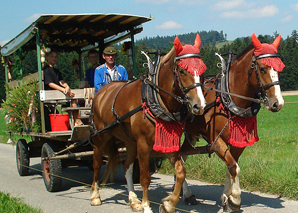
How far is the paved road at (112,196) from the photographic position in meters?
4.88

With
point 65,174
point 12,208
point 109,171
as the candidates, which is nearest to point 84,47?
point 65,174

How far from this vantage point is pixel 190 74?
12.4 ft

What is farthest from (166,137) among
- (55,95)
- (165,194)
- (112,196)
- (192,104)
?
(55,95)

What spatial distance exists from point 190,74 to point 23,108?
4.64 m

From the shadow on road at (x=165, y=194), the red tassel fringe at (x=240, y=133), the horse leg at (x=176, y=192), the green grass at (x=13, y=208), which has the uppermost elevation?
the red tassel fringe at (x=240, y=133)

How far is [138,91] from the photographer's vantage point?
183 inches

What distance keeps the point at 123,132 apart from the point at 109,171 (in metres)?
1.15

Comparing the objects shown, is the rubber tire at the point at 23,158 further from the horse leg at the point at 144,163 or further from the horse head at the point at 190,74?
the horse head at the point at 190,74

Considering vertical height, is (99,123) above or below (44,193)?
above

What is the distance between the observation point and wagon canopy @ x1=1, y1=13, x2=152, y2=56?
20.9 feet

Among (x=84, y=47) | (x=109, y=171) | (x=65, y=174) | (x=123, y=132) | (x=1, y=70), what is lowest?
(x=65, y=174)

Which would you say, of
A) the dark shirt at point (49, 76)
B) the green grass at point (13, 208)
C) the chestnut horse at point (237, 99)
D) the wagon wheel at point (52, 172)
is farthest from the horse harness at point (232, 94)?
the dark shirt at point (49, 76)

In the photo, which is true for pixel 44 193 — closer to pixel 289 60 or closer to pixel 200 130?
pixel 200 130

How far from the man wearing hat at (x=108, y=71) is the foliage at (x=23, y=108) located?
135 centimetres
